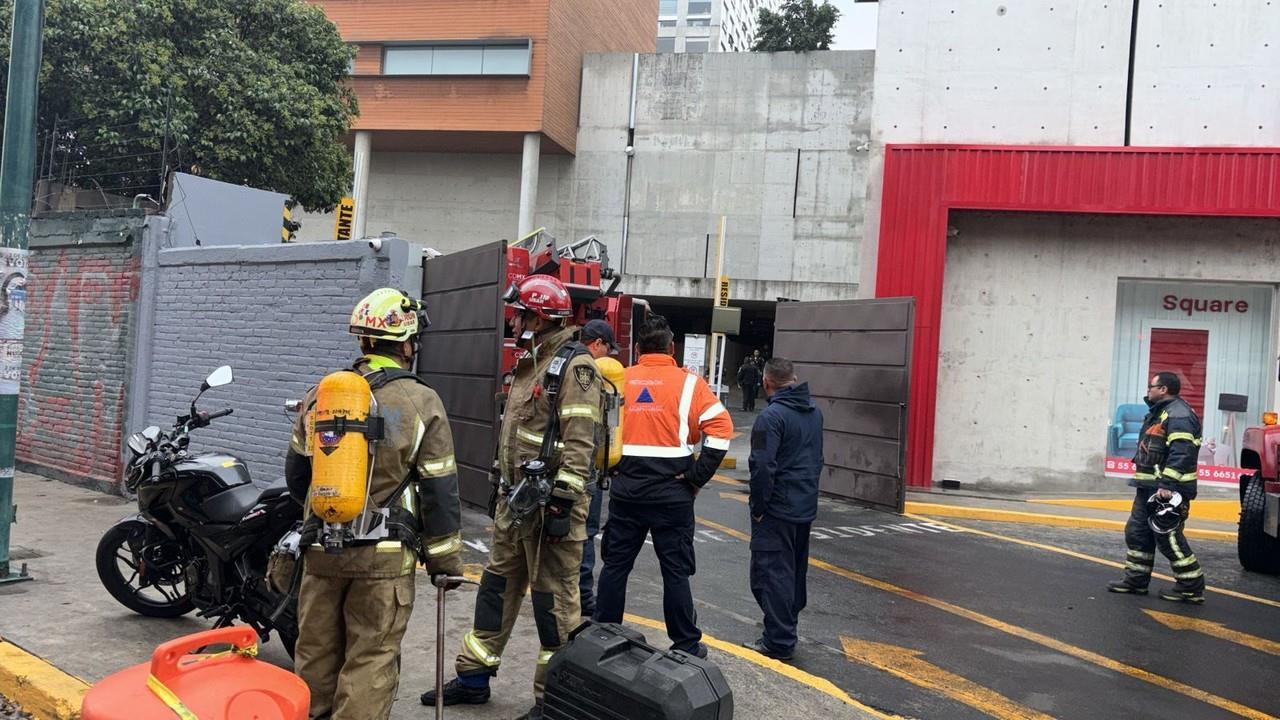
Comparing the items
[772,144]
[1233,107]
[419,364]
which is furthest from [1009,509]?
[772,144]

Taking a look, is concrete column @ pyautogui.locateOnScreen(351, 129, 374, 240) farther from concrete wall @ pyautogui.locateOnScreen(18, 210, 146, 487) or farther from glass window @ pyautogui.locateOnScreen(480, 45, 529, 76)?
concrete wall @ pyautogui.locateOnScreen(18, 210, 146, 487)

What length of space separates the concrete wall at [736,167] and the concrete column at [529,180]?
153 cm

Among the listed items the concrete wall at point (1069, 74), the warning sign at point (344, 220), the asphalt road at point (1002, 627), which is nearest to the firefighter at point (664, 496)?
the asphalt road at point (1002, 627)

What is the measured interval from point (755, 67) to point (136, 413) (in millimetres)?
19444

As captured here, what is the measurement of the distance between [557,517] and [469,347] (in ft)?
16.3

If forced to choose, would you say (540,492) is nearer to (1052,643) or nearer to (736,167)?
(1052,643)

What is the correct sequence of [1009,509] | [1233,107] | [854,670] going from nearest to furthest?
[854,670] → [1009,509] → [1233,107]

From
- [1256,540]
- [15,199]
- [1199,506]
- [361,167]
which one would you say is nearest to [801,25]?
[361,167]

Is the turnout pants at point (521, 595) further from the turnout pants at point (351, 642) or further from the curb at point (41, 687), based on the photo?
the curb at point (41, 687)

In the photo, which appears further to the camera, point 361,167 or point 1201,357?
point 361,167

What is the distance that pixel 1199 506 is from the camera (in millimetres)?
13219

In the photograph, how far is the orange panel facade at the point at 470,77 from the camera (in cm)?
2516

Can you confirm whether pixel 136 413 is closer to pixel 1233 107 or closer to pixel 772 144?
pixel 1233 107

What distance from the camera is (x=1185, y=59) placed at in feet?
45.8
